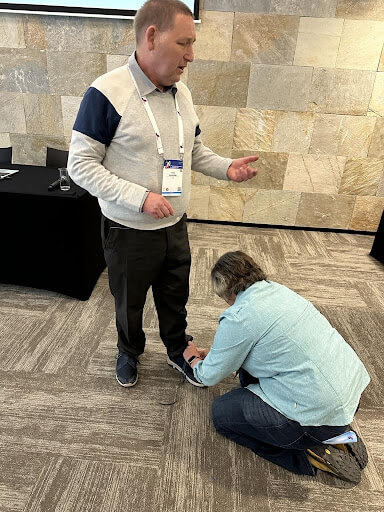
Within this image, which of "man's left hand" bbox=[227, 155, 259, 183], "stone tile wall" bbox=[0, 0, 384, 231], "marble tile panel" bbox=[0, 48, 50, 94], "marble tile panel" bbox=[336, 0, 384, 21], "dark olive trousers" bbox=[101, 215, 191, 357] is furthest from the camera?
"marble tile panel" bbox=[0, 48, 50, 94]

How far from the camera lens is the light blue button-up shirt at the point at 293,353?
1245mm

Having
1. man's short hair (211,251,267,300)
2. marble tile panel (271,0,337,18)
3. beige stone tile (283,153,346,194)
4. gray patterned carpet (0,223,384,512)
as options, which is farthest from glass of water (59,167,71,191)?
marble tile panel (271,0,337,18)

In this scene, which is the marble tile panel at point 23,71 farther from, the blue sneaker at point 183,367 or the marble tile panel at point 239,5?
the blue sneaker at point 183,367

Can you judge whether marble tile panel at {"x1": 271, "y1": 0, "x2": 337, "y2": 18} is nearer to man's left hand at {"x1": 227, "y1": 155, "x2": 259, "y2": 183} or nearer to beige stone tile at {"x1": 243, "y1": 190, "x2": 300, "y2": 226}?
beige stone tile at {"x1": 243, "y1": 190, "x2": 300, "y2": 226}

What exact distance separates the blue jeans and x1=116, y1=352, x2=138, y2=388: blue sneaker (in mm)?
424

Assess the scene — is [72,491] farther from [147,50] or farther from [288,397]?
[147,50]

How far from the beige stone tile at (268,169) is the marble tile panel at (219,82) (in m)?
0.47

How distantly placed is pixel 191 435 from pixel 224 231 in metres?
2.38

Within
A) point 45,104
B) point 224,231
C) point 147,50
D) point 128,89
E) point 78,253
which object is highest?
point 147,50

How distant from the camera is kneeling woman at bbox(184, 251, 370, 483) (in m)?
1.25

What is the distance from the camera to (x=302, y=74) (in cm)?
330

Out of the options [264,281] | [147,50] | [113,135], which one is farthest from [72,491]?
[147,50]

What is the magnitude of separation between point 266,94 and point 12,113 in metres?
2.35

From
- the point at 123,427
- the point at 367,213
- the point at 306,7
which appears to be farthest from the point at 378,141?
the point at 123,427
